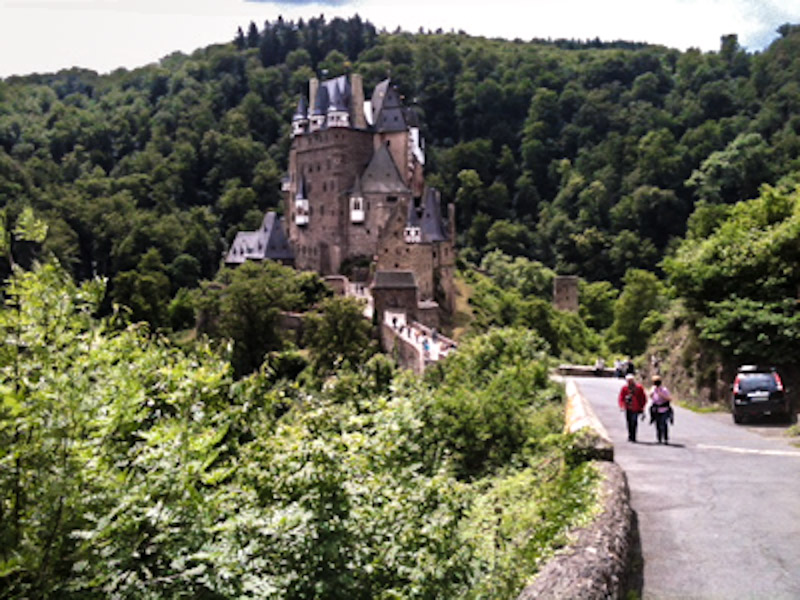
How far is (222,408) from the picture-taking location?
30.4 feet

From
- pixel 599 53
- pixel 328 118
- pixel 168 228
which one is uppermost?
pixel 599 53

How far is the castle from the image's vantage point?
207 feet

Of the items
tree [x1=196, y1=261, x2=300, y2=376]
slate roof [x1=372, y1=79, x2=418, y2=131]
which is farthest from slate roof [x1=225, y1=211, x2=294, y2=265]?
tree [x1=196, y1=261, x2=300, y2=376]

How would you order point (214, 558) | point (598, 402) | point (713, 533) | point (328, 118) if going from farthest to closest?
1. point (328, 118)
2. point (598, 402)
3. point (713, 533)
4. point (214, 558)

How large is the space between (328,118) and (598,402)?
53277mm

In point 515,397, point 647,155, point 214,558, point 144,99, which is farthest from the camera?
point 144,99

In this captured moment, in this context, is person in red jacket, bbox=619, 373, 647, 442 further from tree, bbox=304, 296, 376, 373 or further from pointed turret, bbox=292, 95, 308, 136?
pointed turret, bbox=292, 95, 308, 136

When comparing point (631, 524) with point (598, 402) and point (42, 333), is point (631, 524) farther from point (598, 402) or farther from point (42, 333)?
point (598, 402)

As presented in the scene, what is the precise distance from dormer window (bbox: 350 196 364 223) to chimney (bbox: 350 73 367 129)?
22.1 ft

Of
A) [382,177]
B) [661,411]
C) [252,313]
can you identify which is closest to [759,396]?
[661,411]

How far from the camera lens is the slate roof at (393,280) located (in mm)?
55281

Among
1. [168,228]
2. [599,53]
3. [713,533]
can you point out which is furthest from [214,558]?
[599,53]

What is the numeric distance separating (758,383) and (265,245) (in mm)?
57211

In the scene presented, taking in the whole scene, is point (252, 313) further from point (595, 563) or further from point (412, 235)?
point (595, 563)
